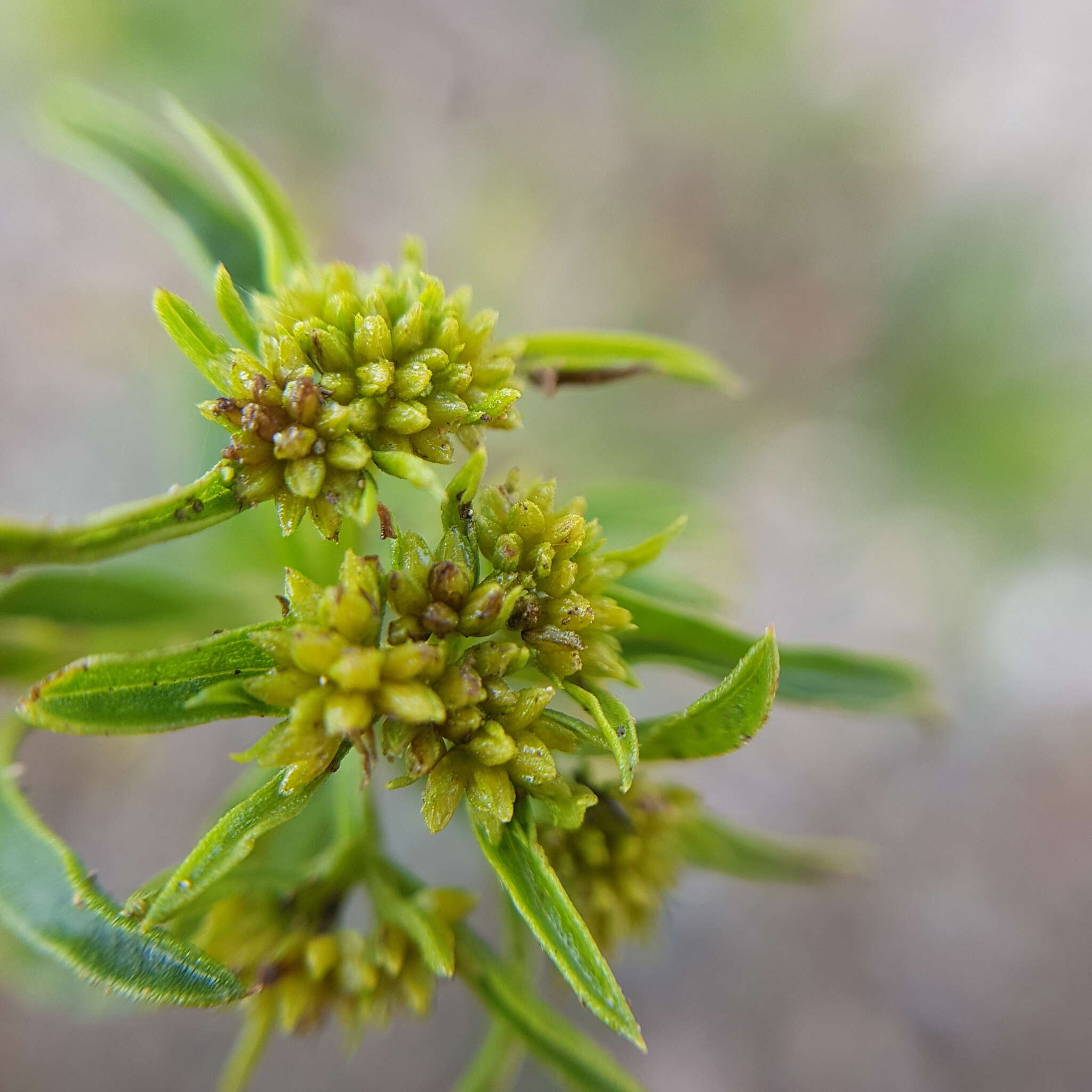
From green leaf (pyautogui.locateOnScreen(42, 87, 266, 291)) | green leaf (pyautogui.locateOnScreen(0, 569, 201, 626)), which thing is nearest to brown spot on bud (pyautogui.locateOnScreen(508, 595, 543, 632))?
green leaf (pyautogui.locateOnScreen(42, 87, 266, 291))

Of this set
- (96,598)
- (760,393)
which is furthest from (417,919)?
(760,393)

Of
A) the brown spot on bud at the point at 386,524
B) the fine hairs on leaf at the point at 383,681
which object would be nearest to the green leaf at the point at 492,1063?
the fine hairs on leaf at the point at 383,681

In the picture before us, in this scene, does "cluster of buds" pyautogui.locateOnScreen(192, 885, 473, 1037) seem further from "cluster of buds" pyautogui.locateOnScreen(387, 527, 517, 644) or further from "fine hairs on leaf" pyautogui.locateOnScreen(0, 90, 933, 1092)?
"cluster of buds" pyautogui.locateOnScreen(387, 527, 517, 644)

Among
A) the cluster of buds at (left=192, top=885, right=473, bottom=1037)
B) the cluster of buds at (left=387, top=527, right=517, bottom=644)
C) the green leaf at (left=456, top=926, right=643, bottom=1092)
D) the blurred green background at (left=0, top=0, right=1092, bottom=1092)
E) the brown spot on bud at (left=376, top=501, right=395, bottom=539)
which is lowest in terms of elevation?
the cluster of buds at (left=192, top=885, right=473, bottom=1037)

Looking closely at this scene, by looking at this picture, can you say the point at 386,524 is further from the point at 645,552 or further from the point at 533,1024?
the point at 533,1024

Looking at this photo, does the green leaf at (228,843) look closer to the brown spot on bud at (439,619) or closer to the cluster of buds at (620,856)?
the brown spot on bud at (439,619)
